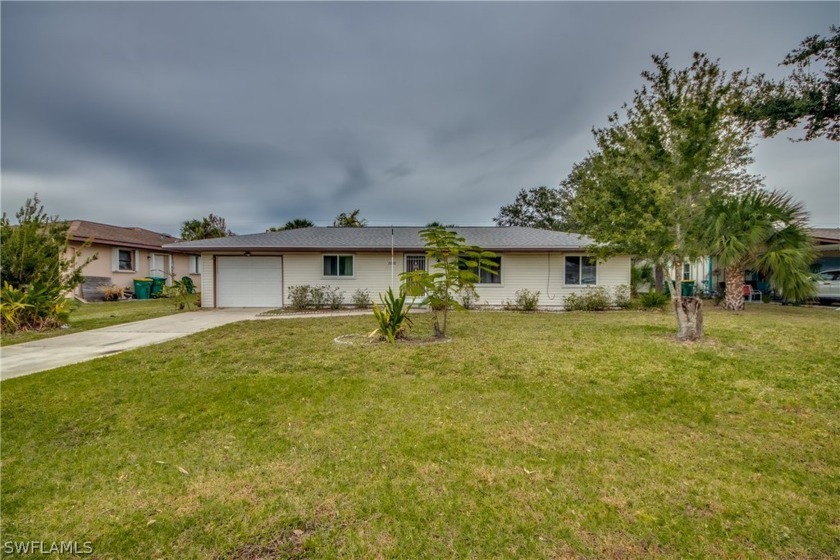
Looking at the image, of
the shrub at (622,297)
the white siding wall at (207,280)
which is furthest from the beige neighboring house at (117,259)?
the shrub at (622,297)

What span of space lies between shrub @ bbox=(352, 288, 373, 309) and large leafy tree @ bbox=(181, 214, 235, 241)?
77.3 feet

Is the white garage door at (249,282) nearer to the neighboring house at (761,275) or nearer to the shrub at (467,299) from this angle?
the shrub at (467,299)

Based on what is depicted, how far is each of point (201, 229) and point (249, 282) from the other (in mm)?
21152

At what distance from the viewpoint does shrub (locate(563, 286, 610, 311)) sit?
13.1 m

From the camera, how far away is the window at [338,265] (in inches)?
561

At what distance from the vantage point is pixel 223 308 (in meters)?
14.0

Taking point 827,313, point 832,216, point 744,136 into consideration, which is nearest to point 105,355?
point 744,136

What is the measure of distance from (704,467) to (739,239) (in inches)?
459

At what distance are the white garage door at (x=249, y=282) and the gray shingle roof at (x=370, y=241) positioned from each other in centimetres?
89

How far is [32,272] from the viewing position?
9086mm

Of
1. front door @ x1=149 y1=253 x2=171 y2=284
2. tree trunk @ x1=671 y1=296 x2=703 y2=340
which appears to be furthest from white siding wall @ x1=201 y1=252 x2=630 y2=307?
front door @ x1=149 y1=253 x2=171 y2=284

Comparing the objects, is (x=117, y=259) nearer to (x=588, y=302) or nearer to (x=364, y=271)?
(x=364, y=271)

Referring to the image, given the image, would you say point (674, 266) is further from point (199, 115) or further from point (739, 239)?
point (199, 115)

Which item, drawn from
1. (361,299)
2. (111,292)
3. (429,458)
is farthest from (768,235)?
(111,292)
